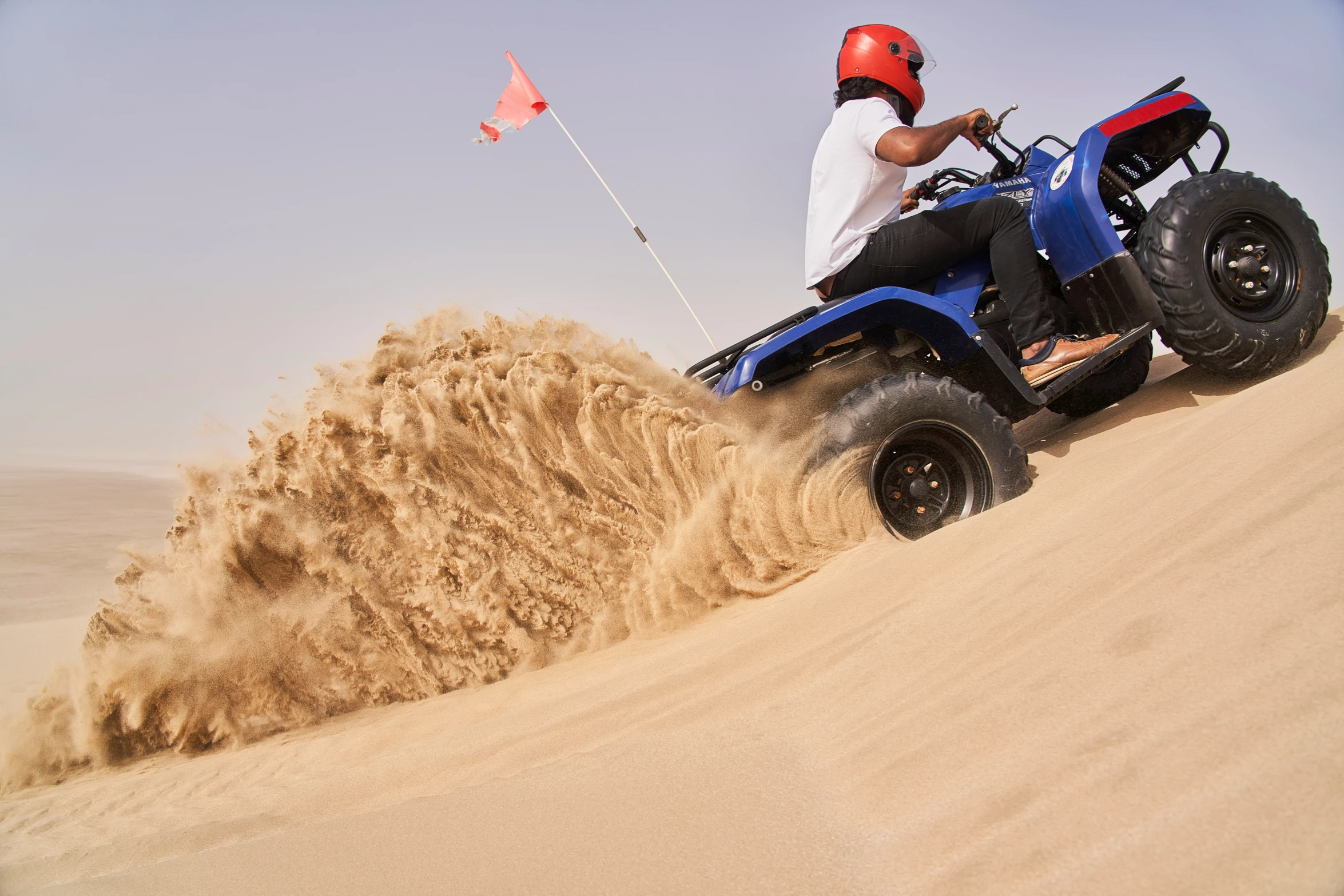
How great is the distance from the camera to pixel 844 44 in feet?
12.2

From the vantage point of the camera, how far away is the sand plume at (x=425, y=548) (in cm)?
329

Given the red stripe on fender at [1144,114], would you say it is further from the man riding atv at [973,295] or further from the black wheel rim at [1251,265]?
the black wheel rim at [1251,265]

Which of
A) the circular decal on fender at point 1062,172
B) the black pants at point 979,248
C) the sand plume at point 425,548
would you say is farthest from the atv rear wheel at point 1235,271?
the sand plume at point 425,548

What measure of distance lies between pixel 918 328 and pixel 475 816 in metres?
2.81

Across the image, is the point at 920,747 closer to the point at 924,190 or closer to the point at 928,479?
the point at 928,479

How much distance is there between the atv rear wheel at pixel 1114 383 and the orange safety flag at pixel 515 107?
415 cm

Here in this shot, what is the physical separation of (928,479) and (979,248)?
120 centimetres

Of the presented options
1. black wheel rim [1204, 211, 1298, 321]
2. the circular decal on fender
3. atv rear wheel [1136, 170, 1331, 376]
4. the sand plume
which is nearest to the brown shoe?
atv rear wheel [1136, 170, 1331, 376]

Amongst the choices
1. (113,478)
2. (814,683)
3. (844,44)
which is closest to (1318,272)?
(844,44)

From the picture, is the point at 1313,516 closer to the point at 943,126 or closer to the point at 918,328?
the point at 918,328

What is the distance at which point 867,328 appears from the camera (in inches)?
141

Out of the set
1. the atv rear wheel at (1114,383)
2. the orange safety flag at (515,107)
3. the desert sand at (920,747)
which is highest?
the orange safety flag at (515,107)

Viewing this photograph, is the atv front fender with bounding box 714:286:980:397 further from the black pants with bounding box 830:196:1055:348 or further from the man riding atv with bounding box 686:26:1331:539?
the black pants with bounding box 830:196:1055:348

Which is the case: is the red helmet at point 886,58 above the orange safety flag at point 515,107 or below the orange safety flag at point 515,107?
below
